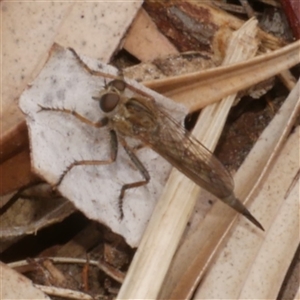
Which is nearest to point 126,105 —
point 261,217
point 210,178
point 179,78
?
point 179,78

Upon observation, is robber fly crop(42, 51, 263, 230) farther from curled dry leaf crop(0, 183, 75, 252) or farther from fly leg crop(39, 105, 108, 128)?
curled dry leaf crop(0, 183, 75, 252)

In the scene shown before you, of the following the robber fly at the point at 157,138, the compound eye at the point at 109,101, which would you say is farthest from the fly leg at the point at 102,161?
the compound eye at the point at 109,101

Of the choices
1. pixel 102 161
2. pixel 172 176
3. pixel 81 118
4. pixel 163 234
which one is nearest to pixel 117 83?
pixel 81 118

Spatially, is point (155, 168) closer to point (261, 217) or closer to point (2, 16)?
point (261, 217)

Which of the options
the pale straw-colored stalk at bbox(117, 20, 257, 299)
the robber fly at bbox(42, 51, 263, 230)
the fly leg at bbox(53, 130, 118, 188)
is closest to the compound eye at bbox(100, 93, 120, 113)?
the robber fly at bbox(42, 51, 263, 230)

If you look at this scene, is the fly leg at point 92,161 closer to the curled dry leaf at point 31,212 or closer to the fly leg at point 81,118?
the fly leg at point 81,118

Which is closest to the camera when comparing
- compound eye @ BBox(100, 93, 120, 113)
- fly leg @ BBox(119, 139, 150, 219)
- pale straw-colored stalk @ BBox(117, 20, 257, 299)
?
pale straw-colored stalk @ BBox(117, 20, 257, 299)

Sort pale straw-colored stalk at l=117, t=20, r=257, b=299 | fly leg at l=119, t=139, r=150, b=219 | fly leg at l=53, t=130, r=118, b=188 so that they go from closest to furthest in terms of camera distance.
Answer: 1. pale straw-colored stalk at l=117, t=20, r=257, b=299
2. fly leg at l=53, t=130, r=118, b=188
3. fly leg at l=119, t=139, r=150, b=219

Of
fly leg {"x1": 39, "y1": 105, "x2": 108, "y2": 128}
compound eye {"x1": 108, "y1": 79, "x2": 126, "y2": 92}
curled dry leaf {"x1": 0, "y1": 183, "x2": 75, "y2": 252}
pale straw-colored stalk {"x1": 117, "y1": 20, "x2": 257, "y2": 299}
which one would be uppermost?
compound eye {"x1": 108, "y1": 79, "x2": 126, "y2": 92}
